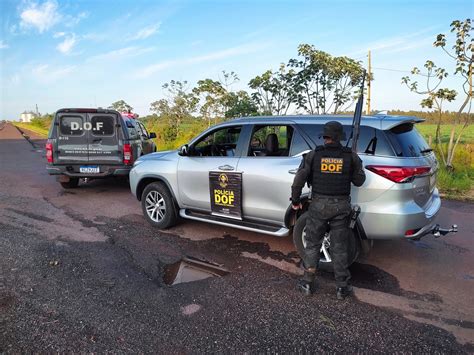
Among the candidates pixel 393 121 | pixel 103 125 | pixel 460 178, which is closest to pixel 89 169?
pixel 103 125

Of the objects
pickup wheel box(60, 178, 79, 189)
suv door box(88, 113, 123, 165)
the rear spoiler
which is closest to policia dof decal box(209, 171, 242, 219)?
the rear spoiler

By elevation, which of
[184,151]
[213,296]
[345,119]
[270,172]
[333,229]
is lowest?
[213,296]

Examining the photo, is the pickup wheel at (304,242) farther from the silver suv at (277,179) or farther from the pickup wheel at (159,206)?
the pickup wheel at (159,206)

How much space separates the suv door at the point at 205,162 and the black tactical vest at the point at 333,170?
4.86 feet

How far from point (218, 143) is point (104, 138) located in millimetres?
3522

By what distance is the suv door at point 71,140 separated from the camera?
754cm

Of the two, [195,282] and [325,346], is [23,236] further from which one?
[325,346]

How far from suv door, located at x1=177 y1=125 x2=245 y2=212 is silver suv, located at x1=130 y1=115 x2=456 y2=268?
0.01 meters

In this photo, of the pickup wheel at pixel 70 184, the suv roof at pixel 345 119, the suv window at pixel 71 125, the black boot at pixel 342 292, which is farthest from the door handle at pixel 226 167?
the pickup wheel at pixel 70 184

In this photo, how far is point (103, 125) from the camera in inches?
303

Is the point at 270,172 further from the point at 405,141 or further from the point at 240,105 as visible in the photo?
the point at 240,105

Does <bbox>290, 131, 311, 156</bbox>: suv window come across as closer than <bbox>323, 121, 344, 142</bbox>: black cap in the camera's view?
No

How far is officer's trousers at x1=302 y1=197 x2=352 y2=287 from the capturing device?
3248 mm

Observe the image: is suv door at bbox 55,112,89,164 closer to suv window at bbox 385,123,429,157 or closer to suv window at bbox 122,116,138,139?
suv window at bbox 122,116,138,139
